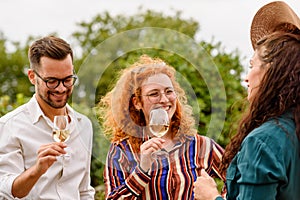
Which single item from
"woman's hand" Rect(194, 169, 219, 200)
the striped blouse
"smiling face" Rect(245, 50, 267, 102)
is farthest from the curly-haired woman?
"smiling face" Rect(245, 50, 267, 102)

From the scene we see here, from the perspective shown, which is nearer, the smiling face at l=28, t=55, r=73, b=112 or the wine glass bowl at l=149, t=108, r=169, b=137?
the wine glass bowl at l=149, t=108, r=169, b=137

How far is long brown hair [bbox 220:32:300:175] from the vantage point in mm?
2842

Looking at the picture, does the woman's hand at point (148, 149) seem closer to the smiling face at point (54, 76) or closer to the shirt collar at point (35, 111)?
the smiling face at point (54, 76)

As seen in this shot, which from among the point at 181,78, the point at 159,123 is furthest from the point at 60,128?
the point at 181,78

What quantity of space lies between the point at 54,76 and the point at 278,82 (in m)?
1.48

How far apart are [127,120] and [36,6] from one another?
98.3ft

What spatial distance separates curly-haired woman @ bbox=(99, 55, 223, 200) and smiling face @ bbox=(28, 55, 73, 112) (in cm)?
24

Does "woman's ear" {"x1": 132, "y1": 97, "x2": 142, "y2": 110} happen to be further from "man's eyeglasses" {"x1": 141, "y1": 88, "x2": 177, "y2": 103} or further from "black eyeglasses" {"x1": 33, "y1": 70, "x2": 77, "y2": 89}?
"black eyeglasses" {"x1": 33, "y1": 70, "x2": 77, "y2": 89}

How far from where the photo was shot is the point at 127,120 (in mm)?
3926

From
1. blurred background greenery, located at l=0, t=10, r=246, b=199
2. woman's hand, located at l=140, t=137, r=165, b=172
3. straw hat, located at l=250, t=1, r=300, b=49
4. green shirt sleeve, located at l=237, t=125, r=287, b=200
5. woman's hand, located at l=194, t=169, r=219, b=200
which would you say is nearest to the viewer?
green shirt sleeve, located at l=237, t=125, r=287, b=200

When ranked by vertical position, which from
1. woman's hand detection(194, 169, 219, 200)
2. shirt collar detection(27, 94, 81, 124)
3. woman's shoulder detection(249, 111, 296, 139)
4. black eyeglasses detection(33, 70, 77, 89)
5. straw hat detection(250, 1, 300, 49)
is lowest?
woman's hand detection(194, 169, 219, 200)

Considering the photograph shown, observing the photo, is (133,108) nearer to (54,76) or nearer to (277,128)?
(54,76)

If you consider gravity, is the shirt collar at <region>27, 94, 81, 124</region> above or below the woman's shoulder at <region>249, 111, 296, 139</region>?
above

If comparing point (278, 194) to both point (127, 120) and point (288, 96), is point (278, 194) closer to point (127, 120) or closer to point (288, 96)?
point (288, 96)
